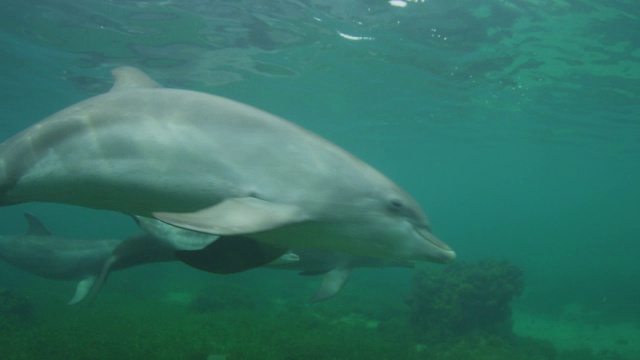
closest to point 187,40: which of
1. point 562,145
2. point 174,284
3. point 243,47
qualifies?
point 243,47

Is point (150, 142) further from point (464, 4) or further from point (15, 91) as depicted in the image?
point (15, 91)

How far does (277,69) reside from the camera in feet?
71.7

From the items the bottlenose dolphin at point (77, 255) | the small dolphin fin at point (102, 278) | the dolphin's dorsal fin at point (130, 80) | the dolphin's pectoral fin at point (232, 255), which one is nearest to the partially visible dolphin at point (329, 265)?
the bottlenose dolphin at point (77, 255)

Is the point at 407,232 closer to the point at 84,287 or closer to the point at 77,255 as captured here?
the point at 84,287

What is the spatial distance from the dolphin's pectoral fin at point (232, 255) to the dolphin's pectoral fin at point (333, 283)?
4.41 meters

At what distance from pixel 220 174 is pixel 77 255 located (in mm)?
7020

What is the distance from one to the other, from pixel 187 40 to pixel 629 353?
1909 centimetres

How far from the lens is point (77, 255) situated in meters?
8.95

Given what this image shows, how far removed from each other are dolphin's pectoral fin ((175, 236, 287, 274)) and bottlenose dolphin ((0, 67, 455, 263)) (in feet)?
0.27

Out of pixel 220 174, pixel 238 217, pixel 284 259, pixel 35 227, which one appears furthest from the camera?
pixel 35 227

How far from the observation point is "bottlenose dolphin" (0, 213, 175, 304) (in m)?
7.96

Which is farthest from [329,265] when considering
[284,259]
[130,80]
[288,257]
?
[130,80]

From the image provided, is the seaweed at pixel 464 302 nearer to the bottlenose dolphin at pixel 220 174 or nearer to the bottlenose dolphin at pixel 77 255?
the bottlenose dolphin at pixel 77 255

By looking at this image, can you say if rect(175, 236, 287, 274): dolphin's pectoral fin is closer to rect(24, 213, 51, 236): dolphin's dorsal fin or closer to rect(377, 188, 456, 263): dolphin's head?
rect(377, 188, 456, 263): dolphin's head
